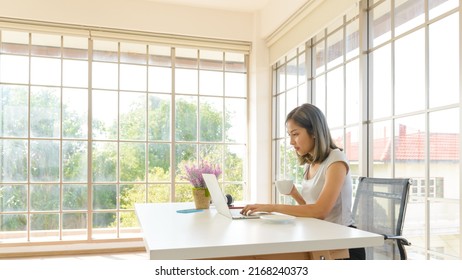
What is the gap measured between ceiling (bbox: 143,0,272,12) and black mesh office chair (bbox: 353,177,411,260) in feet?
8.97

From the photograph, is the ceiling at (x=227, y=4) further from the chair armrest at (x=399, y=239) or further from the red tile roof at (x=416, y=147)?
the chair armrest at (x=399, y=239)

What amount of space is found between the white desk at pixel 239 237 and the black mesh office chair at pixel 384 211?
439 millimetres

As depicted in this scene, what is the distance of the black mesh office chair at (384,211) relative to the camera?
1.69 metres

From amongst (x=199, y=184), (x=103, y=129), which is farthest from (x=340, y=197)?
(x=103, y=129)

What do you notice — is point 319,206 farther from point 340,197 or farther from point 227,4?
point 227,4

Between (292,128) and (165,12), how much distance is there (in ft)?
9.12

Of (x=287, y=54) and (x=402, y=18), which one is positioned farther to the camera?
(x=287, y=54)

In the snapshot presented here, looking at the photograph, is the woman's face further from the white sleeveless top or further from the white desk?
the white desk

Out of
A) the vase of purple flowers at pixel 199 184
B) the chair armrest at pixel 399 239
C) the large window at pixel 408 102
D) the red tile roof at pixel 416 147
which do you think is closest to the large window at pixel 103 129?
the large window at pixel 408 102

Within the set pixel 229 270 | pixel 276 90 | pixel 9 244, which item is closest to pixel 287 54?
pixel 276 90

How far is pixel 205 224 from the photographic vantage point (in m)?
1.44

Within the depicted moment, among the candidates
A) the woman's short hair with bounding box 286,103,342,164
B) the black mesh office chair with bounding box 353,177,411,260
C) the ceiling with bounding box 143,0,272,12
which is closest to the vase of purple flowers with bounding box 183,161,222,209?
the woman's short hair with bounding box 286,103,342,164

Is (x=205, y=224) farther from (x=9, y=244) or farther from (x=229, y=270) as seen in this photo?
(x=9, y=244)

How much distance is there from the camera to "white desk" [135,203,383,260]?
1.04 meters
